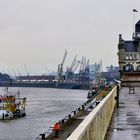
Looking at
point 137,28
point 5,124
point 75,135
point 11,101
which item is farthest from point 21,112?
point 75,135

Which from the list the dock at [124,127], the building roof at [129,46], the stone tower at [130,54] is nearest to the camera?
the dock at [124,127]

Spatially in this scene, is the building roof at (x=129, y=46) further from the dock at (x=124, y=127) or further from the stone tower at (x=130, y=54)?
the dock at (x=124, y=127)

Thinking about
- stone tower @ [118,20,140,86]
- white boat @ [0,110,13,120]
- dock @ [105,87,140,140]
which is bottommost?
white boat @ [0,110,13,120]

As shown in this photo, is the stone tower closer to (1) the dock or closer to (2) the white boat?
(2) the white boat

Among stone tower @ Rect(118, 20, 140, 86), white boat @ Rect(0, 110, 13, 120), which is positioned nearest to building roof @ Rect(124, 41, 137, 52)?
stone tower @ Rect(118, 20, 140, 86)

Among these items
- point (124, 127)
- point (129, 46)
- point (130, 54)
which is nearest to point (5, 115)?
point (130, 54)

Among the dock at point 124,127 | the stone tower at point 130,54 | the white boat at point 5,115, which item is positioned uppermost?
the stone tower at point 130,54

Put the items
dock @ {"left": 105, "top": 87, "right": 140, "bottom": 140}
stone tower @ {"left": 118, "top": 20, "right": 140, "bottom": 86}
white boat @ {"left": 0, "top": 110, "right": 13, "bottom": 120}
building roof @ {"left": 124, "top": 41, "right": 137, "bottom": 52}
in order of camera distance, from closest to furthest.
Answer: dock @ {"left": 105, "top": 87, "right": 140, "bottom": 140}
white boat @ {"left": 0, "top": 110, "right": 13, "bottom": 120}
stone tower @ {"left": 118, "top": 20, "right": 140, "bottom": 86}
building roof @ {"left": 124, "top": 41, "right": 137, "bottom": 52}

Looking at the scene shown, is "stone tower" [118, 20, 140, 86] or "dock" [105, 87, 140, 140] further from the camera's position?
"stone tower" [118, 20, 140, 86]

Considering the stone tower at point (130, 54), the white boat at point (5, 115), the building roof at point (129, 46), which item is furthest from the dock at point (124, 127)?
the building roof at point (129, 46)

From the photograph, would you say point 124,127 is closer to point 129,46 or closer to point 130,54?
point 130,54

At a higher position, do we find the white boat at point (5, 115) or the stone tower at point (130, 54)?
the stone tower at point (130, 54)

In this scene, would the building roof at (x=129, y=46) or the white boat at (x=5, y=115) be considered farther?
the building roof at (x=129, y=46)

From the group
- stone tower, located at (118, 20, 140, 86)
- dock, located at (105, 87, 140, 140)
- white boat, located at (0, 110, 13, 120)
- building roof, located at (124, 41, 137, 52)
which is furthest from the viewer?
building roof, located at (124, 41, 137, 52)
